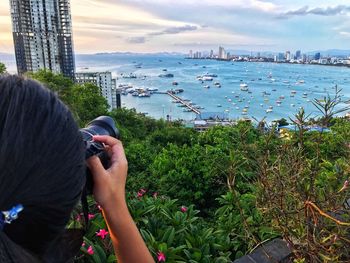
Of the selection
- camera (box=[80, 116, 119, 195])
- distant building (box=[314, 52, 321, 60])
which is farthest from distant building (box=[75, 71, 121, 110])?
distant building (box=[314, 52, 321, 60])

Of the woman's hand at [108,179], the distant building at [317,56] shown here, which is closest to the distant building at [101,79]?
the woman's hand at [108,179]

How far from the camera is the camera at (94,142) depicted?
2.09ft

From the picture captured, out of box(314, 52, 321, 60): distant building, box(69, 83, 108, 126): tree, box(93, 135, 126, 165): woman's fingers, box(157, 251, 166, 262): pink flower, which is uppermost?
box(314, 52, 321, 60): distant building

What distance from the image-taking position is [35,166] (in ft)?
1.45

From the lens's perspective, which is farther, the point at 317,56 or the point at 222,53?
the point at 222,53

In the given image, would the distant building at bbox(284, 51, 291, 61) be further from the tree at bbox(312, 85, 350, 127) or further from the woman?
the woman

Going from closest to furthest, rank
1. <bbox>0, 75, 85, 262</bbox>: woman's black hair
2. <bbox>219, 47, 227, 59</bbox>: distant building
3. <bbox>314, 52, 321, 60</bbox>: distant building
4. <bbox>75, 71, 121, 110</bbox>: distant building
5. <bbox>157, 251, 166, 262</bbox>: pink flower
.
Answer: <bbox>0, 75, 85, 262</bbox>: woman's black hair
<bbox>157, 251, 166, 262</bbox>: pink flower
<bbox>75, 71, 121, 110</bbox>: distant building
<bbox>314, 52, 321, 60</bbox>: distant building
<bbox>219, 47, 227, 59</bbox>: distant building

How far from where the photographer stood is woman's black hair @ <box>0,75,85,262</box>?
1.41 feet

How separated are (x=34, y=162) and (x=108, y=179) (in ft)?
0.79

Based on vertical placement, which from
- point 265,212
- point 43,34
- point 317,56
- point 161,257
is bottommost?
point 161,257

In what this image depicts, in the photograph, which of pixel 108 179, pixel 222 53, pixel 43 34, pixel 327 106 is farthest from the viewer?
pixel 222 53

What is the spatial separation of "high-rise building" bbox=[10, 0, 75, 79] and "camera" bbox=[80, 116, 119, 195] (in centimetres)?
2047

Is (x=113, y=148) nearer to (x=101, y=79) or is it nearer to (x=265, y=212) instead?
(x=265, y=212)

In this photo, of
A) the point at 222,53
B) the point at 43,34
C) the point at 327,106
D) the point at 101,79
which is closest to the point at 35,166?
the point at 327,106
